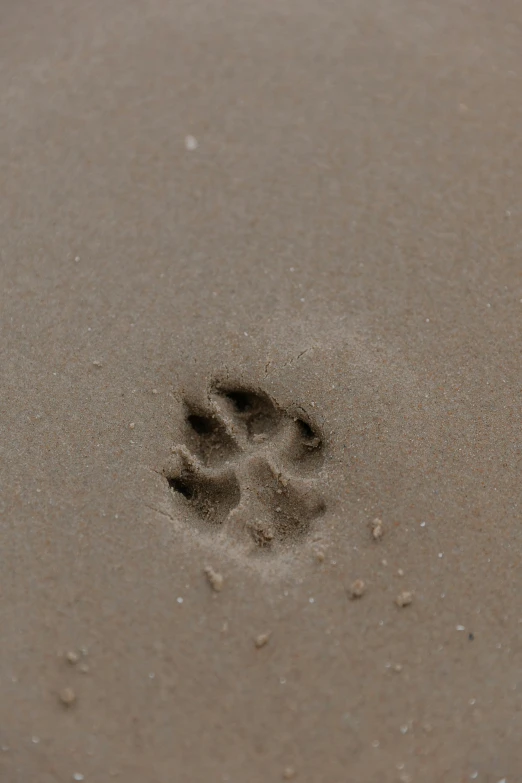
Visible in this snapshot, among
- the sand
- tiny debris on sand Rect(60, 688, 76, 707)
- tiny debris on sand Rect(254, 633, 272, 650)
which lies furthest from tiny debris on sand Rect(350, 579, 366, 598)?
tiny debris on sand Rect(60, 688, 76, 707)

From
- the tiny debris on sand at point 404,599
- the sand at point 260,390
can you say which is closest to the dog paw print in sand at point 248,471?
the sand at point 260,390

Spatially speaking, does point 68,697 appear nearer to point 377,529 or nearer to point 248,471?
point 248,471

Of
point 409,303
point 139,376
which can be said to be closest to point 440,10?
point 409,303

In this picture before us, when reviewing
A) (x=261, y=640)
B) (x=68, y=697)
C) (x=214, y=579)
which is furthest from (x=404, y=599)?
(x=68, y=697)

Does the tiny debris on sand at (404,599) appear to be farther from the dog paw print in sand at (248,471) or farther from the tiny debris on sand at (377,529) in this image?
the dog paw print in sand at (248,471)

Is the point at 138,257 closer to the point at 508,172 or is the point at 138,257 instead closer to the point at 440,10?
the point at 508,172

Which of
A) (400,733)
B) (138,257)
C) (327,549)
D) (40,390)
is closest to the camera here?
(400,733)
